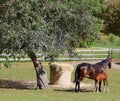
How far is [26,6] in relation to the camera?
62.1 feet

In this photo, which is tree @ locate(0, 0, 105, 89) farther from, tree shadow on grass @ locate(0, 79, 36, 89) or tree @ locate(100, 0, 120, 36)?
tree @ locate(100, 0, 120, 36)

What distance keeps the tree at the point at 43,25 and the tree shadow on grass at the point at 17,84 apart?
2.21 meters

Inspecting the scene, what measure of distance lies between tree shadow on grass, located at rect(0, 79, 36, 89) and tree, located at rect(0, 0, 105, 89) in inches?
87.1

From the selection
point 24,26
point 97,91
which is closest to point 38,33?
point 24,26

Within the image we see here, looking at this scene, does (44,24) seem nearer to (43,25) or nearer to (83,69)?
(43,25)

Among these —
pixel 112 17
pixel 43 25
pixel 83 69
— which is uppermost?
pixel 43 25

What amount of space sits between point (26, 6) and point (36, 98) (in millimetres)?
3719

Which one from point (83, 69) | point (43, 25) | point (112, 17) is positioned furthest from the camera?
point (112, 17)

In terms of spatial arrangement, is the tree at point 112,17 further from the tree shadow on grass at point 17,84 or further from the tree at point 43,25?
the tree at point 43,25

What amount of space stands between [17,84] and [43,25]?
5712 millimetres

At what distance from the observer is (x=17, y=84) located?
2423 cm

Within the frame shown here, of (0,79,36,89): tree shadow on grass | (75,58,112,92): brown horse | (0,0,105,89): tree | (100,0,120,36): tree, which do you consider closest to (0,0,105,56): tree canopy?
(0,0,105,89): tree

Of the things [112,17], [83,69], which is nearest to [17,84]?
[83,69]

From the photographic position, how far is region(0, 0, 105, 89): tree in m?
19.1
